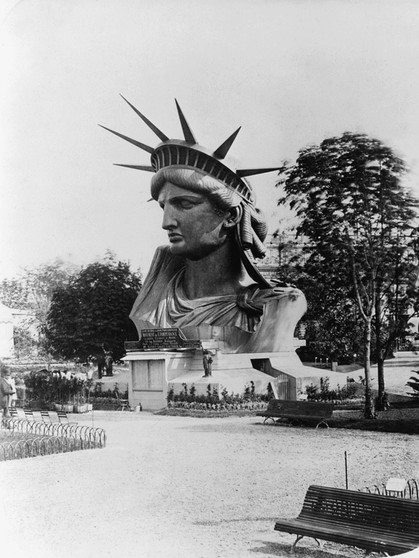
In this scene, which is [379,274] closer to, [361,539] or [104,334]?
[361,539]

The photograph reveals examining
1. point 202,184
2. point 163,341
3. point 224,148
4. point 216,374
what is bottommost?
point 216,374

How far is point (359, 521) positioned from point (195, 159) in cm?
1456

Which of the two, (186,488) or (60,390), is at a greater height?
(60,390)

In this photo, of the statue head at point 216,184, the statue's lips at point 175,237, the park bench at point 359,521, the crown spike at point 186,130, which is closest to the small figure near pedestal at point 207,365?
the statue head at point 216,184

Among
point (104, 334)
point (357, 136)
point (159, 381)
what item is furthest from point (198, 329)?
point (357, 136)

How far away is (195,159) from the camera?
21125 millimetres

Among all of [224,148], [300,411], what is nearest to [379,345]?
[300,411]

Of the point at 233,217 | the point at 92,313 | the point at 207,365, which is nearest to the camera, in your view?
the point at 207,365

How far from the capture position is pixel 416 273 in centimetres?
1590

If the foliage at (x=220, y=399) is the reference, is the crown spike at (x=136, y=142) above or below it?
above

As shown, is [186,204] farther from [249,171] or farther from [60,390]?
[60,390]

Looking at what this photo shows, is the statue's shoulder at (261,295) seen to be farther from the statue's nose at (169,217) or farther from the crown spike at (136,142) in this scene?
the crown spike at (136,142)

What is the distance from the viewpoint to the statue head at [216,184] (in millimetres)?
20859

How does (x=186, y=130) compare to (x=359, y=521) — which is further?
(x=186, y=130)
